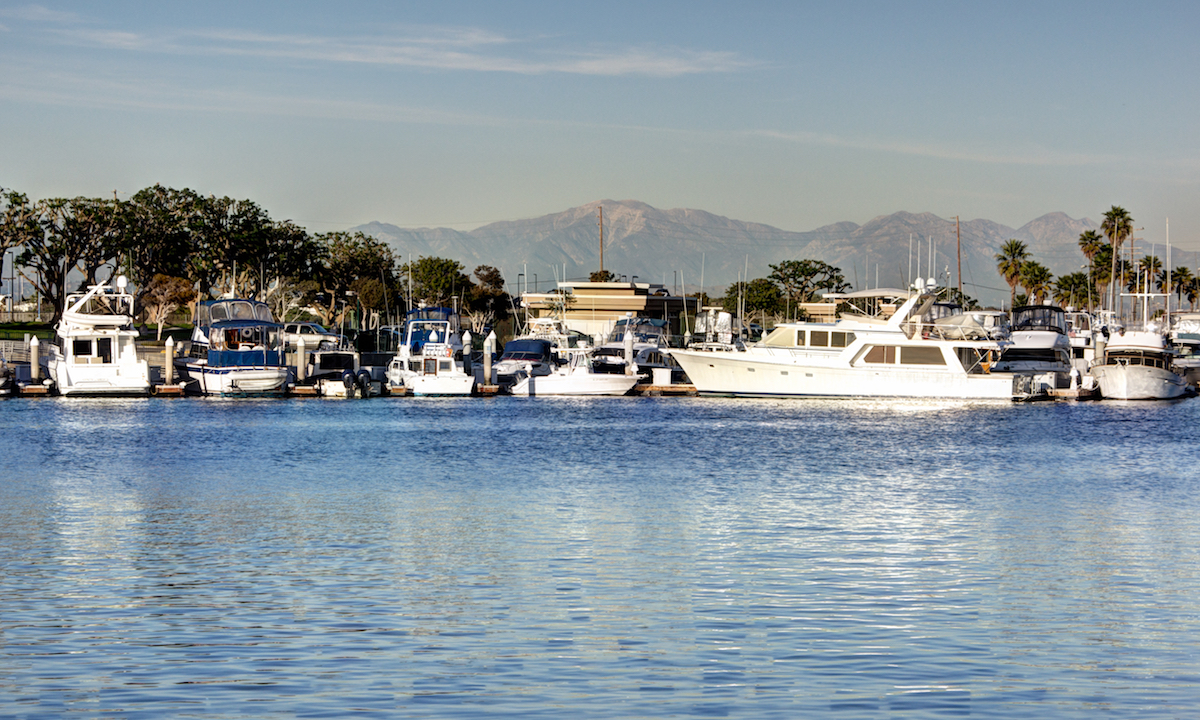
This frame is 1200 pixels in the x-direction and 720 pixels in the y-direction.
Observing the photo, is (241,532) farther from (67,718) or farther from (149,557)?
(67,718)

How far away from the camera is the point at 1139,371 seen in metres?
72.8

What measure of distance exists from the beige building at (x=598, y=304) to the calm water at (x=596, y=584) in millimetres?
90154

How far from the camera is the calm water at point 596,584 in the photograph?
14.1m

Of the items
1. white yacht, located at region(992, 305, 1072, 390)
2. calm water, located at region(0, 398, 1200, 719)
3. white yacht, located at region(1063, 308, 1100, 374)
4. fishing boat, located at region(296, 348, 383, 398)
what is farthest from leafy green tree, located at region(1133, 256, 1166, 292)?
calm water, located at region(0, 398, 1200, 719)

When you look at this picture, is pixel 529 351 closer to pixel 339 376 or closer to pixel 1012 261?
pixel 339 376

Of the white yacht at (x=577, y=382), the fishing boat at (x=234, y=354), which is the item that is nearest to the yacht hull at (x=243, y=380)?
the fishing boat at (x=234, y=354)

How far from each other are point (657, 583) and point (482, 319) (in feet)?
452

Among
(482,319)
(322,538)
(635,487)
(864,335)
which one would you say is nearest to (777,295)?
(482,319)

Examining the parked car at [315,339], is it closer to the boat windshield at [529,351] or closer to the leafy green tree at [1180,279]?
the boat windshield at [529,351]

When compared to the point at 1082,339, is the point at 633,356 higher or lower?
lower

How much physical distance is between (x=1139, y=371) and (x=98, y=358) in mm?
58026

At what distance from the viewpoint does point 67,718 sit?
1301cm

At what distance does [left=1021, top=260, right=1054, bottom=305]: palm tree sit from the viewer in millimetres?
157625

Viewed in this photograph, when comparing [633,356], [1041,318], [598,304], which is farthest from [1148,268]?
[633,356]
